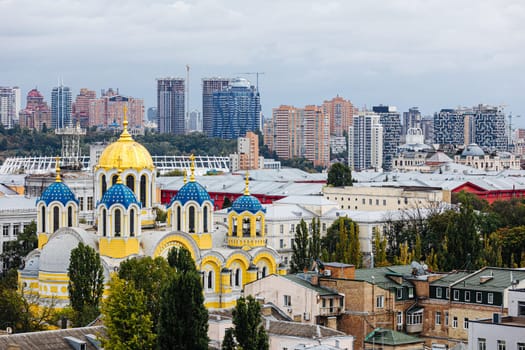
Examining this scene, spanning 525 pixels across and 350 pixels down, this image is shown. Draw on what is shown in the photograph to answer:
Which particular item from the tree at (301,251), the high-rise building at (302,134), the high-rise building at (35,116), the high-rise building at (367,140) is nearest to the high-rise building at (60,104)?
the high-rise building at (35,116)

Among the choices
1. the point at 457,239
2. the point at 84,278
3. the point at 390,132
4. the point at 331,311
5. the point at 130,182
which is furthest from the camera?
the point at 390,132

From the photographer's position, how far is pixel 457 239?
143ft

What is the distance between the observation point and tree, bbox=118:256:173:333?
33938 mm

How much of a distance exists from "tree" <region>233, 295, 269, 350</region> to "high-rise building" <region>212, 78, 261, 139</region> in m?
161

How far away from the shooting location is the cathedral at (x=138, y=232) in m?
39.8

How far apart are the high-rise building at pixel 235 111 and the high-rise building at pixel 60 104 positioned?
2122 cm

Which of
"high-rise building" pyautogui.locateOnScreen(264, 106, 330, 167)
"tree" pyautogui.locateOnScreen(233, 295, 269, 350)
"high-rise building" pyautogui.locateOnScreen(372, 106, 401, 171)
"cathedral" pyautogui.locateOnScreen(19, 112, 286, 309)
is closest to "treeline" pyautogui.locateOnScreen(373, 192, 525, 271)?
"cathedral" pyautogui.locateOnScreen(19, 112, 286, 309)

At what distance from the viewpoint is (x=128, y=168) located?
42.4 metres

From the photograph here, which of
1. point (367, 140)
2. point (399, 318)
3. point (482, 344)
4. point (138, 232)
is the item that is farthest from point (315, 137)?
point (482, 344)

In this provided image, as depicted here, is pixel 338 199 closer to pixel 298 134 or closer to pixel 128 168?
pixel 128 168

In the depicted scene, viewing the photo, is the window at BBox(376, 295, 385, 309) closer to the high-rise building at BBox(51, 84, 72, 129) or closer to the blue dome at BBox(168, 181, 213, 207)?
the blue dome at BBox(168, 181, 213, 207)

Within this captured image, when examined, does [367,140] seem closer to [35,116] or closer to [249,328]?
[35,116]

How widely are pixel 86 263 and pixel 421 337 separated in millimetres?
9696

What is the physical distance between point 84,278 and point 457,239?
1289 centimetres
